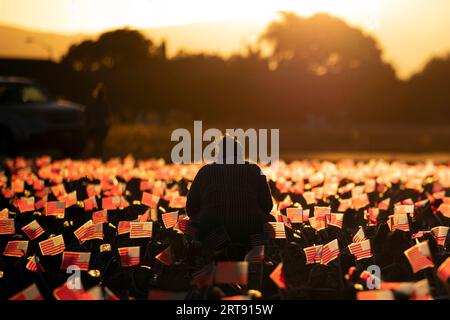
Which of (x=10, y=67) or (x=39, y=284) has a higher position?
(x=10, y=67)

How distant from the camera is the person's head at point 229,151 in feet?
26.1

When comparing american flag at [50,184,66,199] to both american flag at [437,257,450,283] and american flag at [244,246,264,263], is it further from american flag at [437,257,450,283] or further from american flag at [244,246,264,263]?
american flag at [437,257,450,283]

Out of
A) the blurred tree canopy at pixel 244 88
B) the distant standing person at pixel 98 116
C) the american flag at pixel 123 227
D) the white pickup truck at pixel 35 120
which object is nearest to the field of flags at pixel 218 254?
the american flag at pixel 123 227

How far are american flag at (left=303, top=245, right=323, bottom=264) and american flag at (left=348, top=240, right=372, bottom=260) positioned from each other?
28 centimetres

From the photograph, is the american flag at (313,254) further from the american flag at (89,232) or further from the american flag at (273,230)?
the american flag at (89,232)

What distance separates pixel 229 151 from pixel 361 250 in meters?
1.29

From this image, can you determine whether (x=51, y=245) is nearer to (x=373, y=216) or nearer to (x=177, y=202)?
(x=177, y=202)

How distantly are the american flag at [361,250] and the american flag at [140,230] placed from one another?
1729 millimetres

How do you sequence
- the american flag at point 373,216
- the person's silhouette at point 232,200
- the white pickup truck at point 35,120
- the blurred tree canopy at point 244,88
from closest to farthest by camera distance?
1. the person's silhouette at point 232,200
2. the american flag at point 373,216
3. the white pickup truck at point 35,120
4. the blurred tree canopy at point 244,88

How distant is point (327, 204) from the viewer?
39.3ft

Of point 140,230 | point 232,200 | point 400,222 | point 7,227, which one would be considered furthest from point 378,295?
point 7,227

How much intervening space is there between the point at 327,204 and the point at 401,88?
2269 inches
